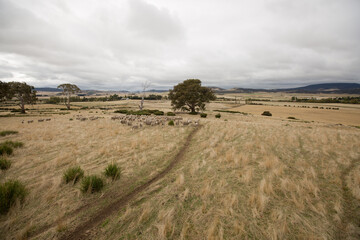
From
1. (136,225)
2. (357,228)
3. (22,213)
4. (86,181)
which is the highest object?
(86,181)

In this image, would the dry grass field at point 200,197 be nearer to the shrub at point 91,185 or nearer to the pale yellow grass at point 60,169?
the pale yellow grass at point 60,169

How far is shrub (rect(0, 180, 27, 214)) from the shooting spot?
4197 mm

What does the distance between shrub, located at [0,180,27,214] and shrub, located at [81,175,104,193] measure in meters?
1.75

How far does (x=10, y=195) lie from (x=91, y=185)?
88.3 inches

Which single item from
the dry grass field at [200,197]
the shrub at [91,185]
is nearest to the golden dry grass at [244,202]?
the dry grass field at [200,197]

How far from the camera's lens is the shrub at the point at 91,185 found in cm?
523

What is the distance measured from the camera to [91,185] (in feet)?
17.3

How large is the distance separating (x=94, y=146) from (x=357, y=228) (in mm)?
13256

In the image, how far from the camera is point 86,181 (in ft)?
17.3

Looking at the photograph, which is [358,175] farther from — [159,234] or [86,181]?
[86,181]

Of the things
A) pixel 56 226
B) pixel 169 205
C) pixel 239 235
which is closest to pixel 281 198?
pixel 239 235

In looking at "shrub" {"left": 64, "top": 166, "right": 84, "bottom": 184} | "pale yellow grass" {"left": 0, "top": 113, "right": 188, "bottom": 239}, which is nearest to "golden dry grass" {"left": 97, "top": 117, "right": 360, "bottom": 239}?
"pale yellow grass" {"left": 0, "top": 113, "right": 188, "bottom": 239}

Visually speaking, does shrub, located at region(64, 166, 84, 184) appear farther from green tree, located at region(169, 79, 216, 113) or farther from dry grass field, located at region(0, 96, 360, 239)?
green tree, located at region(169, 79, 216, 113)

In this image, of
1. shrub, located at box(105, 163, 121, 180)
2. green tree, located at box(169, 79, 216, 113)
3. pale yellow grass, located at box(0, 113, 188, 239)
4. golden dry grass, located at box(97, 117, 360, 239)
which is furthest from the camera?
green tree, located at box(169, 79, 216, 113)
